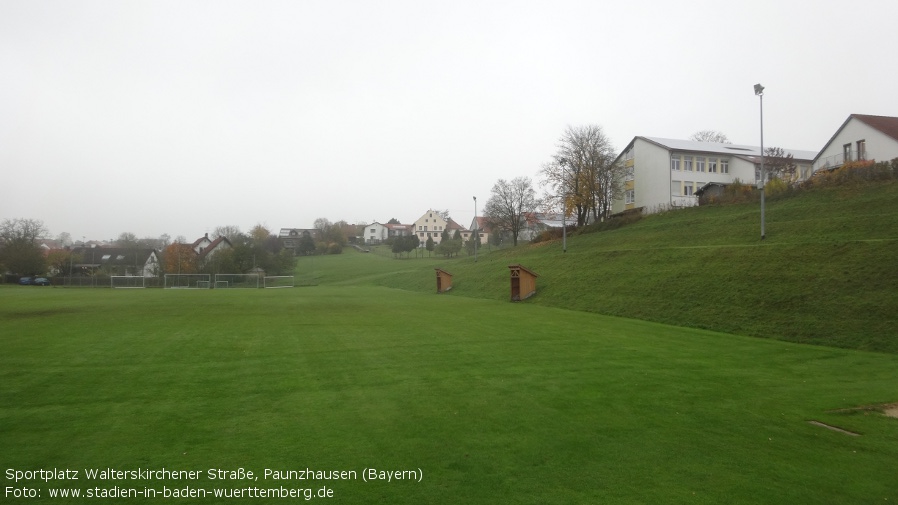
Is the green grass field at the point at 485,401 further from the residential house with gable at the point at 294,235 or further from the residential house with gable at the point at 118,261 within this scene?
the residential house with gable at the point at 294,235

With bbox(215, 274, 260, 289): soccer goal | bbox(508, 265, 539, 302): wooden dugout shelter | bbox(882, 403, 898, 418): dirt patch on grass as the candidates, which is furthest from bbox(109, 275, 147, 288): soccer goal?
bbox(882, 403, 898, 418): dirt patch on grass

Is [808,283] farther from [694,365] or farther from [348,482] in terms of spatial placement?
[348,482]

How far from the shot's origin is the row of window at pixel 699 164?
57094mm

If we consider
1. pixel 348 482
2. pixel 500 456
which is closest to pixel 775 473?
pixel 500 456

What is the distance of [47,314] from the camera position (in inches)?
905

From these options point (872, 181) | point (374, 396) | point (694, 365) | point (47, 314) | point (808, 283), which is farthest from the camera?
point (872, 181)

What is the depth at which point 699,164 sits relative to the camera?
5825 centimetres

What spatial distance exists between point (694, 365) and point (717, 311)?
30.8 ft

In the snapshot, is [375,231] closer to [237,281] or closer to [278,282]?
[237,281]

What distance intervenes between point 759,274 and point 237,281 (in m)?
56.8

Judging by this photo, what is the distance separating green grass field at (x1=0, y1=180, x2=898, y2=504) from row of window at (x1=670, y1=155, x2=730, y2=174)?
120 feet

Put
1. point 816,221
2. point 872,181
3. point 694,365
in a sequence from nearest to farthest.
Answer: point 694,365
point 816,221
point 872,181

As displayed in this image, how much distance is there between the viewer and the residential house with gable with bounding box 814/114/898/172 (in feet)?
139

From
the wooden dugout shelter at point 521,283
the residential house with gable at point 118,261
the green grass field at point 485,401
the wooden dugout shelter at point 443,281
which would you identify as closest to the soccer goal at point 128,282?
the residential house with gable at point 118,261
